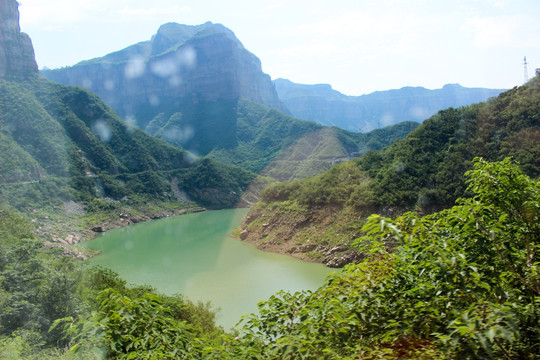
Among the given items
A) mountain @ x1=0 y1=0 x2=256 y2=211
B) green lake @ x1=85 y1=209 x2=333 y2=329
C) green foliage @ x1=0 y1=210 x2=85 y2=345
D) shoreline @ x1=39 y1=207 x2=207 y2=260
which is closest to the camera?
green foliage @ x1=0 y1=210 x2=85 y2=345

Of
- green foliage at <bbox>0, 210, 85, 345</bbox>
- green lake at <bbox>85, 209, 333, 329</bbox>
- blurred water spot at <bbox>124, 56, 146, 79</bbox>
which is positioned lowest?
green lake at <bbox>85, 209, 333, 329</bbox>

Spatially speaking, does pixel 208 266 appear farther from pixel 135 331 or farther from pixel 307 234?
pixel 135 331

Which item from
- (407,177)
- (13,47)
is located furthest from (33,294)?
(13,47)

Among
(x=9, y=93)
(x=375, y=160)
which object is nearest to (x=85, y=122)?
(x=9, y=93)

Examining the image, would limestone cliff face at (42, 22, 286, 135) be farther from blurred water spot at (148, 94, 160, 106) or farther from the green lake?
the green lake

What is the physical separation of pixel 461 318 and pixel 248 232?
3136 cm

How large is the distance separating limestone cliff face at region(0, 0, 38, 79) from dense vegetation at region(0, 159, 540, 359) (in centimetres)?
7320

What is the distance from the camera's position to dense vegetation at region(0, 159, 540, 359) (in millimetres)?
2297

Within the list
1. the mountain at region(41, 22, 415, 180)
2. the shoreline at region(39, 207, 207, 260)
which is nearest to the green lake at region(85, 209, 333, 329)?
the shoreline at region(39, 207, 207, 260)

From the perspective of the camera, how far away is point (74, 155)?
55812 millimetres

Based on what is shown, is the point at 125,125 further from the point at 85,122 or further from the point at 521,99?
the point at 521,99

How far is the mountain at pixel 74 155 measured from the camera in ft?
151

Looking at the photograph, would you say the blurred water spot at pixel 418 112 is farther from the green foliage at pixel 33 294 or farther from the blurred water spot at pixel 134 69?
the green foliage at pixel 33 294

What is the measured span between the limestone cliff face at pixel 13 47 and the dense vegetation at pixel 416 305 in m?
73.2
